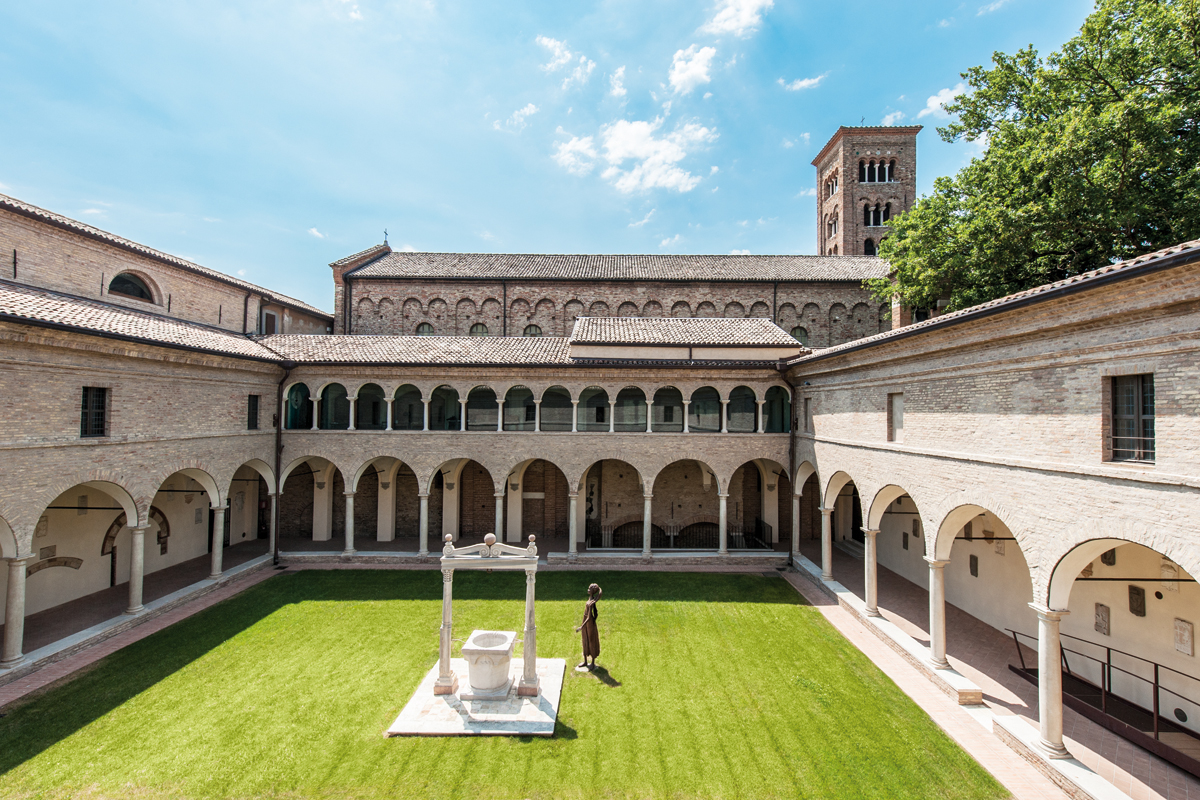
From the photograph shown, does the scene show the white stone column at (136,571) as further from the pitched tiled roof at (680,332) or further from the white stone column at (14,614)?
the pitched tiled roof at (680,332)

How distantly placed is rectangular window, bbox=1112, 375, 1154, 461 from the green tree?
9.41 metres

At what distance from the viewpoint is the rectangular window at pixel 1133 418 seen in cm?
729

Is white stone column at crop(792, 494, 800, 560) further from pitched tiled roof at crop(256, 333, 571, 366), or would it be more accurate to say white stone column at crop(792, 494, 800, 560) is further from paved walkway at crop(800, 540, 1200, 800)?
pitched tiled roof at crop(256, 333, 571, 366)

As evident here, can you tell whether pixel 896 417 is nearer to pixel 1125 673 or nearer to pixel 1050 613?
pixel 1050 613

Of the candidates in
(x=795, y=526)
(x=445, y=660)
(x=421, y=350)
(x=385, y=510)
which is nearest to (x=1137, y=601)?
(x=795, y=526)

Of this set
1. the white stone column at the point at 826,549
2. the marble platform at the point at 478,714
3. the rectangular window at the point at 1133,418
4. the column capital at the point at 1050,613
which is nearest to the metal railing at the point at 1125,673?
the column capital at the point at 1050,613

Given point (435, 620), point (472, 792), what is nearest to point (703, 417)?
point (435, 620)

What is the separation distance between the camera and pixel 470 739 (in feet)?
29.6

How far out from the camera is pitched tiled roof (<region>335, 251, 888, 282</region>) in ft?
86.3

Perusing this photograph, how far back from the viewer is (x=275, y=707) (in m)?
9.97

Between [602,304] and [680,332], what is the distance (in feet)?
21.4

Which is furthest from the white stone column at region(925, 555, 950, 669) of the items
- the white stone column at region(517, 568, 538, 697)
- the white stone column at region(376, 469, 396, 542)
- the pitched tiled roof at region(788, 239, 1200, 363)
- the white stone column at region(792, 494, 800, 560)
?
the white stone column at region(376, 469, 396, 542)

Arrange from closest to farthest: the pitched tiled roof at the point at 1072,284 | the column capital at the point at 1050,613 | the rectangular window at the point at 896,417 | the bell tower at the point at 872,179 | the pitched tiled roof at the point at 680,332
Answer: the pitched tiled roof at the point at 1072,284 → the column capital at the point at 1050,613 → the rectangular window at the point at 896,417 → the pitched tiled roof at the point at 680,332 → the bell tower at the point at 872,179

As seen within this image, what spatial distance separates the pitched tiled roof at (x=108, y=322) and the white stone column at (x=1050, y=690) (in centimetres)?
2013
